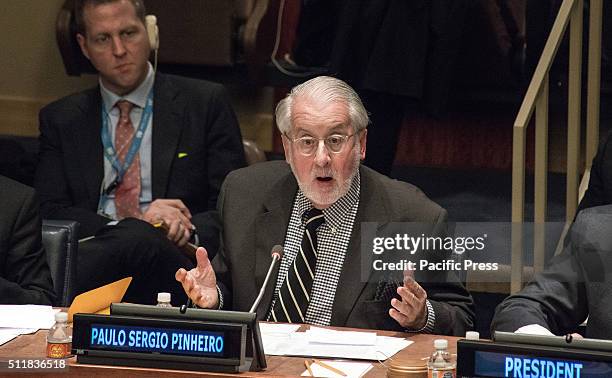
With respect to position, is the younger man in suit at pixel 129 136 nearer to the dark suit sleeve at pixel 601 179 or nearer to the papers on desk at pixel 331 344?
the dark suit sleeve at pixel 601 179

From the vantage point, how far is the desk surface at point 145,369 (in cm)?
280

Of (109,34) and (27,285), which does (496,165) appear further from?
(27,285)

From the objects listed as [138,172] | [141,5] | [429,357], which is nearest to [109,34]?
[141,5]

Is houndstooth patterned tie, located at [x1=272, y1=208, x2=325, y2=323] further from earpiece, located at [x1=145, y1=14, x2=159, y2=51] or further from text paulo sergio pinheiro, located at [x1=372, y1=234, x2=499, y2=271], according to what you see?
earpiece, located at [x1=145, y1=14, x2=159, y2=51]

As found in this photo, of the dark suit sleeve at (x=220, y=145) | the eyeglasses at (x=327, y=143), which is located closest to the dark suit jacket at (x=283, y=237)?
the eyeglasses at (x=327, y=143)

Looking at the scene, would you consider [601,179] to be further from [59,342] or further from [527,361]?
[59,342]

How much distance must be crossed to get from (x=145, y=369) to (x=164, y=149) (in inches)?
93.7

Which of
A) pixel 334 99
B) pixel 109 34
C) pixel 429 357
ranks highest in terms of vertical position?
pixel 109 34

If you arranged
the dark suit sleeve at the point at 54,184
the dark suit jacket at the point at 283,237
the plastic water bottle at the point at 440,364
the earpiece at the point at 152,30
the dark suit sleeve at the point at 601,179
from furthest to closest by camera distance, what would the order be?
the earpiece at the point at 152,30 → the dark suit sleeve at the point at 54,184 → the dark suit sleeve at the point at 601,179 → the dark suit jacket at the point at 283,237 → the plastic water bottle at the point at 440,364

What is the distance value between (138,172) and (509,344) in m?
2.74

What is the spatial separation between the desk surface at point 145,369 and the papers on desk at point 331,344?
1.4 inches

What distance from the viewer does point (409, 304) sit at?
317 cm

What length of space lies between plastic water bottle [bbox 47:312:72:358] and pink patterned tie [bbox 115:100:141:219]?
7.17ft

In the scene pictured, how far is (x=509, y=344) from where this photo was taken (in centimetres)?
263
